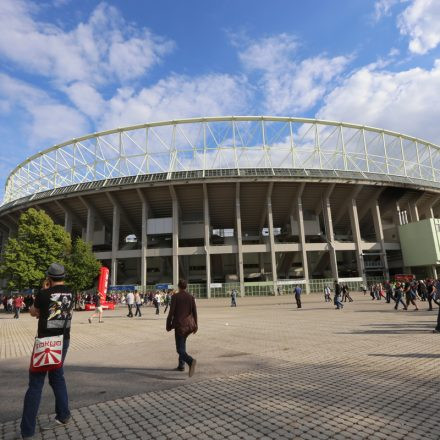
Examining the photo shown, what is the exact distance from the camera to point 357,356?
6.35 m

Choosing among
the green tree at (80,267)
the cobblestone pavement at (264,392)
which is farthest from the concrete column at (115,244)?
the cobblestone pavement at (264,392)

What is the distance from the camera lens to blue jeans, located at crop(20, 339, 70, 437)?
3151 mm

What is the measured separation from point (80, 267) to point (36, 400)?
3085cm

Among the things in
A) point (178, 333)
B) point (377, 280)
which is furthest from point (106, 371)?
point (377, 280)

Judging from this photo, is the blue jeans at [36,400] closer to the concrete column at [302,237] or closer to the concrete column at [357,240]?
the concrete column at [302,237]

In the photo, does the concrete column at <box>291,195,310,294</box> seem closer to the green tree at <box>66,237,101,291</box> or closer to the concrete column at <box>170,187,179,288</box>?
the concrete column at <box>170,187,179,288</box>

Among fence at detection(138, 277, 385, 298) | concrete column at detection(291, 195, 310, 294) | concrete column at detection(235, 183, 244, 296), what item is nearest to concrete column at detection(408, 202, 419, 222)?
fence at detection(138, 277, 385, 298)

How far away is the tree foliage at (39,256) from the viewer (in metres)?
27.7

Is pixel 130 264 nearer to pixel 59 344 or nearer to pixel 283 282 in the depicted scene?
pixel 283 282

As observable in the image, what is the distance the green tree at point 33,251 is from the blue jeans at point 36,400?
27969 millimetres

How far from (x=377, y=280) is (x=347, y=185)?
44.2ft

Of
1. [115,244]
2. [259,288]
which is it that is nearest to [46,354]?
[259,288]

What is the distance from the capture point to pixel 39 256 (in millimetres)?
28781

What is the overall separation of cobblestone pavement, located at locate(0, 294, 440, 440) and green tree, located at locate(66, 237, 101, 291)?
79.4 ft
